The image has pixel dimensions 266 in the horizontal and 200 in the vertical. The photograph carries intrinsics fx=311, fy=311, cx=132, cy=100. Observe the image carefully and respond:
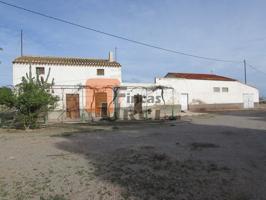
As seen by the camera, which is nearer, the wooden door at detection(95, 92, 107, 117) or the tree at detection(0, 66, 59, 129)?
the tree at detection(0, 66, 59, 129)

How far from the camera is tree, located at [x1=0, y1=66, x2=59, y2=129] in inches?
714

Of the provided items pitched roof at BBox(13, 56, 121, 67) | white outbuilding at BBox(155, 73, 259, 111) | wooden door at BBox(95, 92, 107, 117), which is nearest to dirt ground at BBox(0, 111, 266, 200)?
pitched roof at BBox(13, 56, 121, 67)

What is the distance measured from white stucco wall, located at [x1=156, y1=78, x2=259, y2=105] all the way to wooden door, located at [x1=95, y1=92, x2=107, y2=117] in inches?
279

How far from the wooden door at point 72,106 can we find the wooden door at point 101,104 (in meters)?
1.71

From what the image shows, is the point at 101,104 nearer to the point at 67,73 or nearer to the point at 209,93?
the point at 67,73

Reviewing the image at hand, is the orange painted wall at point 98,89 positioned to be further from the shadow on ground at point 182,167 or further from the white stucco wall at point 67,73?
the shadow on ground at point 182,167

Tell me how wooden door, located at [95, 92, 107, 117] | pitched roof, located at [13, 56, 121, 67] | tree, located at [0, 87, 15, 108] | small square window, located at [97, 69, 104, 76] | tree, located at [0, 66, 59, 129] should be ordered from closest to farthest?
tree, located at [0, 66, 59, 129] < tree, located at [0, 87, 15, 108] < pitched roof, located at [13, 56, 121, 67] < wooden door, located at [95, 92, 107, 117] < small square window, located at [97, 69, 104, 76]

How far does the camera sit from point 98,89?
27.5 meters

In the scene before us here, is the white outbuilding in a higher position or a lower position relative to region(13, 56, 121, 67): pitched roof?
lower

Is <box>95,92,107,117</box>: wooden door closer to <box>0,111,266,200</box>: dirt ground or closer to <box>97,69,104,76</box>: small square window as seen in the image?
<box>97,69,104,76</box>: small square window

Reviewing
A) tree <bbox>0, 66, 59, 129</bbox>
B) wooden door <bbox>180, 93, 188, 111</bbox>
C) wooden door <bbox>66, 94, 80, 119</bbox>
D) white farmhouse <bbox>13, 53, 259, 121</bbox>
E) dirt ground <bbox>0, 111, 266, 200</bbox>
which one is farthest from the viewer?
wooden door <bbox>180, 93, 188, 111</bbox>

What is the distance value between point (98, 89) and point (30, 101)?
32.5 ft

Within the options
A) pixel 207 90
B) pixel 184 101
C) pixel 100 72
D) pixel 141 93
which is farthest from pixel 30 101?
pixel 207 90

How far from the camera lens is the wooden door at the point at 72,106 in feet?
86.4
